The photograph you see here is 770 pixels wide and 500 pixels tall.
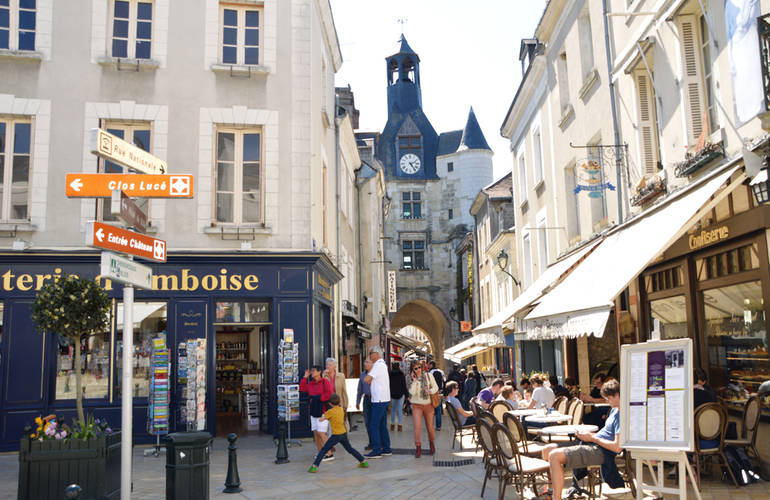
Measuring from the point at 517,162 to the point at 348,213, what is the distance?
5.01 m

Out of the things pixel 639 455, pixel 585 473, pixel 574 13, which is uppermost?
pixel 574 13

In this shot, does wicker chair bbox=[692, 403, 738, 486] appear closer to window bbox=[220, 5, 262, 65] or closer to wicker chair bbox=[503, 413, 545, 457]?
wicker chair bbox=[503, 413, 545, 457]

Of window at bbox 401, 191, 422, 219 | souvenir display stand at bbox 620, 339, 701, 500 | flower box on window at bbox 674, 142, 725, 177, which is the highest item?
window at bbox 401, 191, 422, 219

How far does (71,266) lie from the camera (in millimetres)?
11773

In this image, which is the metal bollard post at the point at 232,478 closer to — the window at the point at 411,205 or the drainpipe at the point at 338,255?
the drainpipe at the point at 338,255

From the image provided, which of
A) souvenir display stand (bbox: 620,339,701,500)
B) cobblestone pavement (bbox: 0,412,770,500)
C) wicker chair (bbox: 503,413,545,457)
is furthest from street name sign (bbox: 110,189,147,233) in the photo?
souvenir display stand (bbox: 620,339,701,500)

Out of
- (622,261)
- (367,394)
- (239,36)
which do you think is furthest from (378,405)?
(239,36)

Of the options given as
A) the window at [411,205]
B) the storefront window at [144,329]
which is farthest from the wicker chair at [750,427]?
the window at [411,205]

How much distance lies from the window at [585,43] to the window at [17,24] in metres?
9.91

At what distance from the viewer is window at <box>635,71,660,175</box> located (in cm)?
990

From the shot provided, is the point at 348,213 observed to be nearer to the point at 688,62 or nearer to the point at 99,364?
the point at 99,364

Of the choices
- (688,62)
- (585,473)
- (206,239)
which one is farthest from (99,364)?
(688,62)

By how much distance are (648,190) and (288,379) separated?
6533 millimetres

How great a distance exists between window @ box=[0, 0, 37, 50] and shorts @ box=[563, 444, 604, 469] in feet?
37.3
